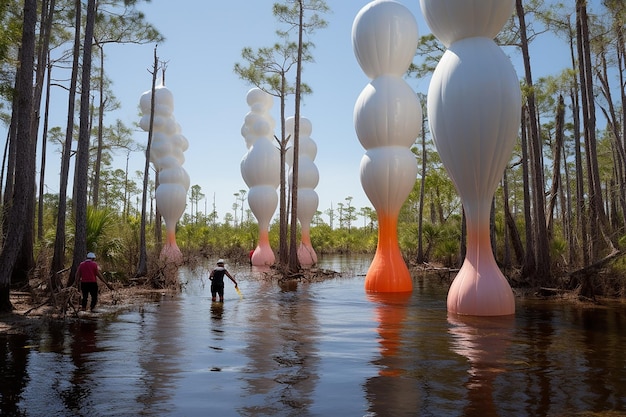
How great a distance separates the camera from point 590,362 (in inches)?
248

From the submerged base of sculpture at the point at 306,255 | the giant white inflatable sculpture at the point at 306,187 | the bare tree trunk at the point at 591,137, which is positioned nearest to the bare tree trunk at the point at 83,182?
the bare tree trunk at the point at 591,137

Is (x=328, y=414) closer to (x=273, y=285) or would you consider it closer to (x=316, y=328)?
(x=316, y=328)

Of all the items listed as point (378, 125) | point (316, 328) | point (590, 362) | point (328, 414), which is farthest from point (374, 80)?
point (328, 414)

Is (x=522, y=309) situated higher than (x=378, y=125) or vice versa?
(x=378, y=125)

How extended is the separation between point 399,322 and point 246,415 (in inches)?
214

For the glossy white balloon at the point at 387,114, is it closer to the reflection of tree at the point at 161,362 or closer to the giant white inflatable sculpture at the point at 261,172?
the reflection of tree at the point at 161,362

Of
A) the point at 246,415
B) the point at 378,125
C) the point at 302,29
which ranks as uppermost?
the point at 302,29

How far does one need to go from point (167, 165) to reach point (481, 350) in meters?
22.3

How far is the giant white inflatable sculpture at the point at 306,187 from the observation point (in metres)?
26.1

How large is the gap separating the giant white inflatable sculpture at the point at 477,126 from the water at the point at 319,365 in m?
0.65

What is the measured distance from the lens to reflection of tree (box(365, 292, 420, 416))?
4598 millimetres

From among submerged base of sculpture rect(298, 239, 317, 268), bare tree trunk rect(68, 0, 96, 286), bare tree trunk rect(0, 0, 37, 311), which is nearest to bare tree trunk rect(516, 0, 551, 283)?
bare tree trunk rect(68, 0, 96, 286)

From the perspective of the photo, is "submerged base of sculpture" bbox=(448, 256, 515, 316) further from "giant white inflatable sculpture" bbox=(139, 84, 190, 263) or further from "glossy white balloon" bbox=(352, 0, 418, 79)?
"giant white inflatable sculpture" bbox=(139, 84, 190, 263)

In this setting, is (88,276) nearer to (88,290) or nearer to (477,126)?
(88,290)
